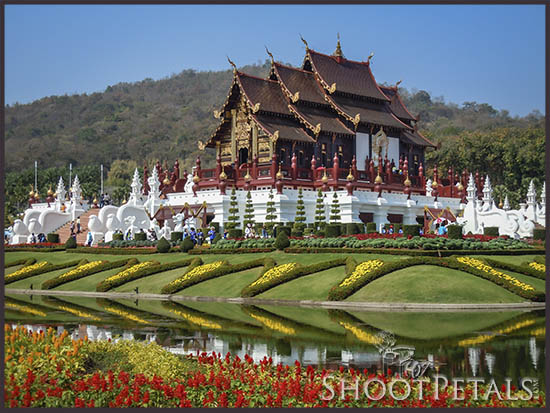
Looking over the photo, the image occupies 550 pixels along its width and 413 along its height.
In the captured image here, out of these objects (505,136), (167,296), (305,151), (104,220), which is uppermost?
(505,136)

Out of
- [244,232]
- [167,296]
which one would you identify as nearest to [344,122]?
[244,232]

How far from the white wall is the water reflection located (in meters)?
35.6

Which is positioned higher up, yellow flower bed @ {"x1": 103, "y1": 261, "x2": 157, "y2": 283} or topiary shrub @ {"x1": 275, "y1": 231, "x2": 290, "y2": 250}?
topiary shrub @ {"x1": 275, "y1": 231, "x2": 290, "y2": 250}

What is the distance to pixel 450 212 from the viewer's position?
6112 cm

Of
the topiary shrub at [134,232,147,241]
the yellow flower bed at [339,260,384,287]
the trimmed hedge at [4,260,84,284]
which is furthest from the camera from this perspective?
the topiary shrub at [134,232,147,241]

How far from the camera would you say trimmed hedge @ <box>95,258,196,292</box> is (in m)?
38.8

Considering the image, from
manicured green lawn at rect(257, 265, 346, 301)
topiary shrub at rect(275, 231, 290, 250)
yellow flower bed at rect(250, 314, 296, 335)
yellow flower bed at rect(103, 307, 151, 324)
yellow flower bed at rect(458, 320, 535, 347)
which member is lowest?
yellow flower bed at rect(103, 307, 151, 324)

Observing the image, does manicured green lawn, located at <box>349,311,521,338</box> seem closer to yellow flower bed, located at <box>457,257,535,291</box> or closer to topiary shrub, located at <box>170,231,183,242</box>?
yellow flower bed, located at <box>457,257,535,291</box>

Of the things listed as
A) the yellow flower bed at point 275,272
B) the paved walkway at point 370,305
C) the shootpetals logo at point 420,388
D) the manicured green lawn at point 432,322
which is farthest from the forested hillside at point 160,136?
the shootpetals logo at point 420,388

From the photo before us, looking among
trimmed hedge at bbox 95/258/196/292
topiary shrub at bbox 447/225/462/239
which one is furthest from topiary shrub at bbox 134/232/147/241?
topiary shrub at bbox 447/225/462/239

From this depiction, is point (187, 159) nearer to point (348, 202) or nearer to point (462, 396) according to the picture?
point (348, 202)

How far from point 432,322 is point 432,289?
5.65 meters

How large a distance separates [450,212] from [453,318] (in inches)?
1439

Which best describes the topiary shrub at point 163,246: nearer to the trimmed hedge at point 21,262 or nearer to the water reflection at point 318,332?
the trimmed hedge at point 21,262
